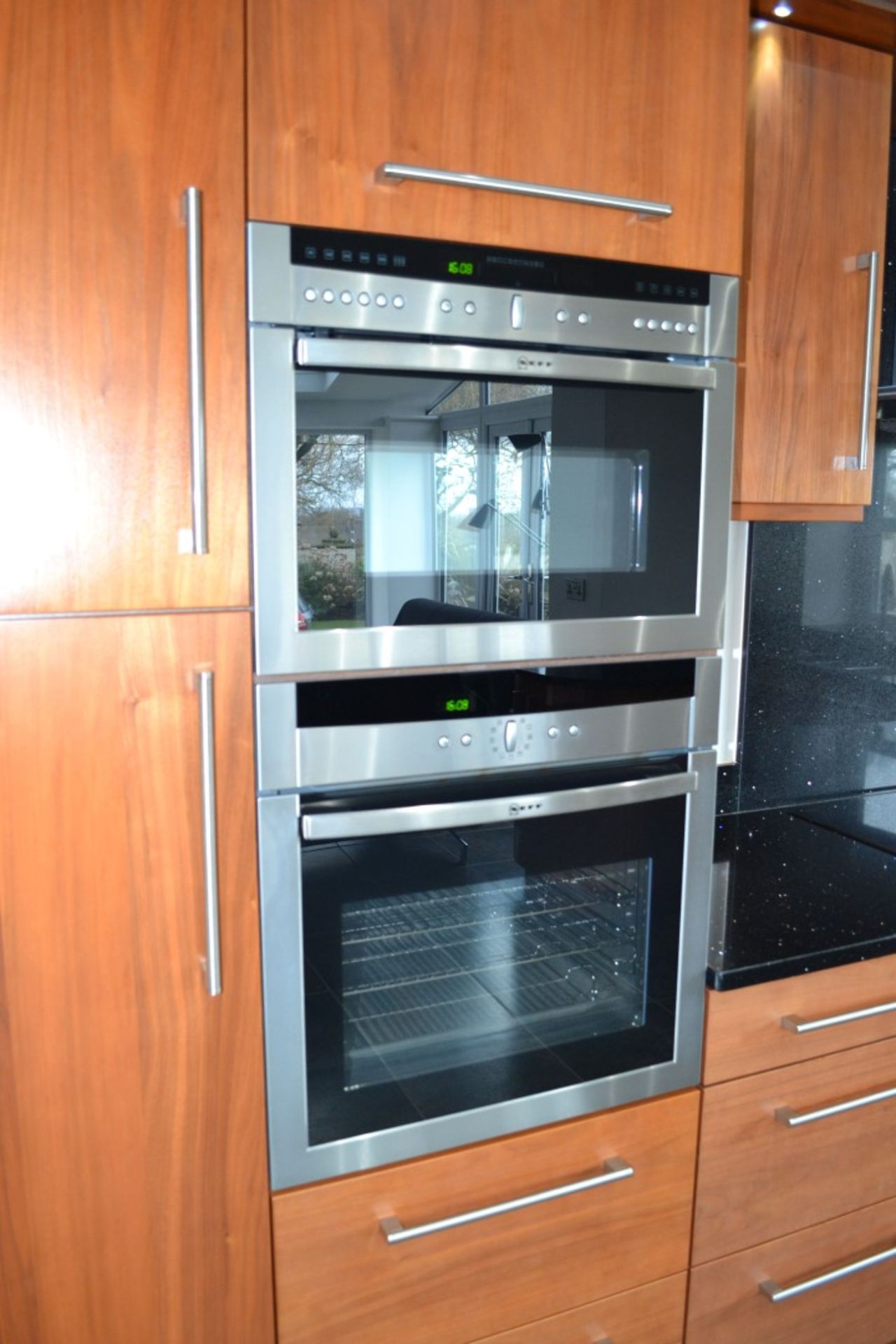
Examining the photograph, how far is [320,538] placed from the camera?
48.1 inches

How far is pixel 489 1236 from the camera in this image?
145 cm

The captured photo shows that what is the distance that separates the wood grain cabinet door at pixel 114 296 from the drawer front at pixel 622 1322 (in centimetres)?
116

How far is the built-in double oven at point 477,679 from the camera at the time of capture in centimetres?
122

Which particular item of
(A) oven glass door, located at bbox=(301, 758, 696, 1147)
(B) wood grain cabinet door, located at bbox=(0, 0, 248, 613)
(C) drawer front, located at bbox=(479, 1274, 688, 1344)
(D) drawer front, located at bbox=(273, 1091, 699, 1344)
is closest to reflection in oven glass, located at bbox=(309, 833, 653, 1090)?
(A) oven glass door, located at bbox=(301, 758, 696, 1147)

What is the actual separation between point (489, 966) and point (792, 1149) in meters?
0.64

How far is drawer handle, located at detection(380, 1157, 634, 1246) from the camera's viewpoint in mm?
1365

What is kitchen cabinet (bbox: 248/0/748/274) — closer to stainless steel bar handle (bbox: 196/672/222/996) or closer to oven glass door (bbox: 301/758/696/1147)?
stainless steel bar handle (bbox: 196/672/222/996)

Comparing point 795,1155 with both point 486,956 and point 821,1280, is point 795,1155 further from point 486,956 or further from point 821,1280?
point 486,956

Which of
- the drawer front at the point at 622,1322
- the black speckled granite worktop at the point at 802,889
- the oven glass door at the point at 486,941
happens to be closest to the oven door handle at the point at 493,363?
the oven glass door at the point at 486,941

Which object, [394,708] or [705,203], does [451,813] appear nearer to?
[394,708]

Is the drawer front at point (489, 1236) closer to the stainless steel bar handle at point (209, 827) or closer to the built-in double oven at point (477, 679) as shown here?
the built-in double oven at point (477, 679)

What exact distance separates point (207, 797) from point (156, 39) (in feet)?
2.63

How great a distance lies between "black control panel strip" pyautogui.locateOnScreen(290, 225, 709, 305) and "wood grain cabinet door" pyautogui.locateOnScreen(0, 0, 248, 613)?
11cm

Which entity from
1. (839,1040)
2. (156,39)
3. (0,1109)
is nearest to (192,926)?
(0,1109)
